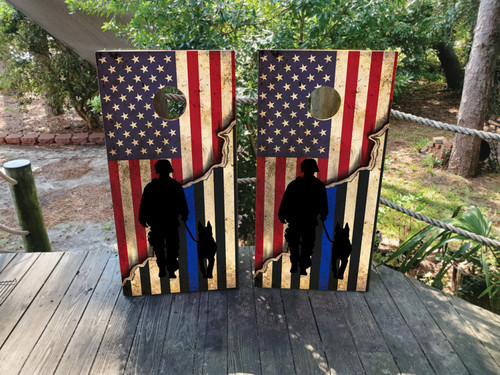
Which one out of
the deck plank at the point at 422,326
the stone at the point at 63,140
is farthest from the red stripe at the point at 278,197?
the stone at the point at 63,140

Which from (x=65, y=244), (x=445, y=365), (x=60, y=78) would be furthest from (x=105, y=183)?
(x=445, y=365)

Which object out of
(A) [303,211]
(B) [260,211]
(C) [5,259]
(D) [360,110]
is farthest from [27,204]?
(D) [360,110]

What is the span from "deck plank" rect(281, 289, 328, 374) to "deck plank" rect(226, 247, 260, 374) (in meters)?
0.16

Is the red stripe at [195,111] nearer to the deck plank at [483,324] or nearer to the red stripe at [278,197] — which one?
the red stripe at [278,197]

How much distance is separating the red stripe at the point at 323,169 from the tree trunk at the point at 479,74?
434 centimetres

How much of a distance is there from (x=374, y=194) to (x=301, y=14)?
152cm

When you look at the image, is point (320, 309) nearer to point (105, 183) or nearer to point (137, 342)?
point (137, 342)

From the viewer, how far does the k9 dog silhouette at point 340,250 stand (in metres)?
2.04

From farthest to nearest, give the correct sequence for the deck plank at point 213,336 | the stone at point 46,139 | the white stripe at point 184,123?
the stone at point 46,139
the white stripe at point 184,123
the deck plank at point 213,336

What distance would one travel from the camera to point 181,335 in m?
1.84

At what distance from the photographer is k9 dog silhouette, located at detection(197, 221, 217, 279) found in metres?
2.03

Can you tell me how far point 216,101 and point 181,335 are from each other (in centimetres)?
102

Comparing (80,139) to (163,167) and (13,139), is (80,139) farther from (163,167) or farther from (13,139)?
(163,167)

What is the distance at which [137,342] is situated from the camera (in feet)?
5.91
